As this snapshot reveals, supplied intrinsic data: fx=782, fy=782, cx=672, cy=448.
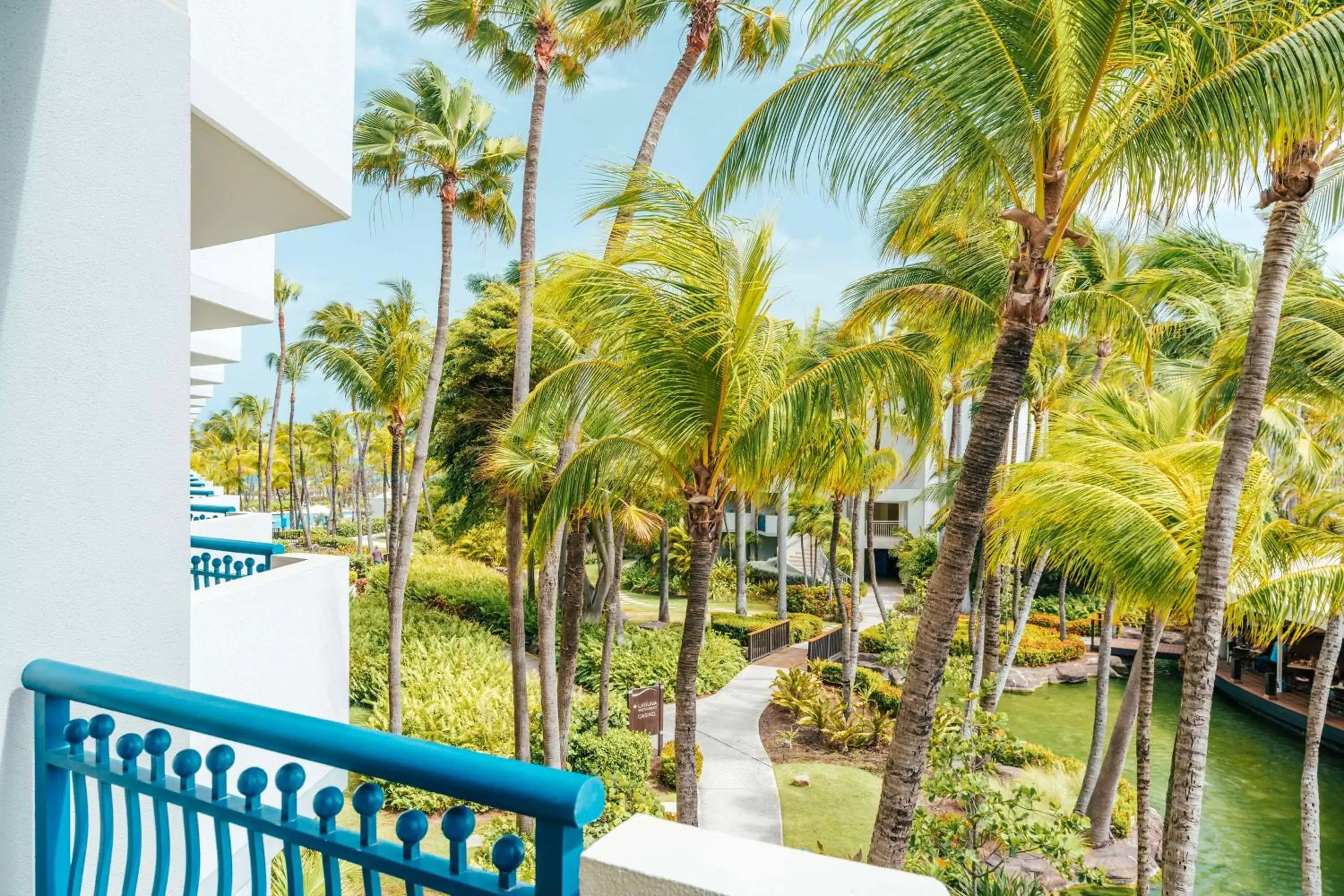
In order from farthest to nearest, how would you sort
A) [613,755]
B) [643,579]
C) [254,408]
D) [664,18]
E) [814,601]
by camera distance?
1. [254,408]
2. [643,579]
3. [814,601]
4. [613,755]
5. [664,18]

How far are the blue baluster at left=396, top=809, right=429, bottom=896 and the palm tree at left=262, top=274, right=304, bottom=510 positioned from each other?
34364 millimetres

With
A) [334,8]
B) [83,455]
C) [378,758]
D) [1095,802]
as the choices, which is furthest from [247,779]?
[1095,802]

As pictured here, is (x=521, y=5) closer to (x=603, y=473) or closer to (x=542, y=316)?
(x=542, y=316)

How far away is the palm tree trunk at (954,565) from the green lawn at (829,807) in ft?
17.3

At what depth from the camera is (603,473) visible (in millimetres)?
8383

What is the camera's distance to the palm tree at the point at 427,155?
1403cm

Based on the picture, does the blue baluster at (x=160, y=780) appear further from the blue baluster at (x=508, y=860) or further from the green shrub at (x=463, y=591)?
the green shrub at (x=463, y=591)

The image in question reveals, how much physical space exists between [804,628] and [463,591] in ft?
35.5

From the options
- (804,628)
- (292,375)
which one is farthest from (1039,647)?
(292,375)

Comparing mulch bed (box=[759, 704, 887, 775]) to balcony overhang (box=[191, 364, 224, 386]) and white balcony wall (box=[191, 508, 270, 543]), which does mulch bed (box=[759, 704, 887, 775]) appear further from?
balcony overhang (box=[191, 364, 224, 386])

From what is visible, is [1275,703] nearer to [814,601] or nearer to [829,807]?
[829,807]

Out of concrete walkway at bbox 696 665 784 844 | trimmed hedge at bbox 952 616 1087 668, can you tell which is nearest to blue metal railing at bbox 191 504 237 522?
concrete walkway at bbox 696 665 784 844

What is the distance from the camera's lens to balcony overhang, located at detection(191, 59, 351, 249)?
399 centimetres

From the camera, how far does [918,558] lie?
30.5 m
